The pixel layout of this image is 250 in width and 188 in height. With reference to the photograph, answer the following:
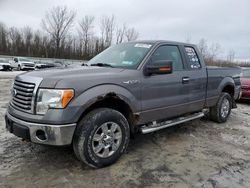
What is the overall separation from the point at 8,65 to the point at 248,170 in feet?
89.6

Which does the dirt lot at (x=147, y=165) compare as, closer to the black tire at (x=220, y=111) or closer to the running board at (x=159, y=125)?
the running board at (x=159, y=125)

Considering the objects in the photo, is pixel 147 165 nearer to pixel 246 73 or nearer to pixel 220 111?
pixel 220 111

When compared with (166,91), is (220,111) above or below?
below

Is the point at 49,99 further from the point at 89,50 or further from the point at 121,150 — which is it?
the point at 89,50

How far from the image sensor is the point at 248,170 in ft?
10.9

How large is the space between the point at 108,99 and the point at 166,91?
3.71 feet

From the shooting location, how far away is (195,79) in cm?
454

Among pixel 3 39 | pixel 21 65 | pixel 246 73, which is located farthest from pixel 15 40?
pixel 246 73

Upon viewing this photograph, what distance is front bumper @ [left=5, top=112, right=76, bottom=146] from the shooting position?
108 inches

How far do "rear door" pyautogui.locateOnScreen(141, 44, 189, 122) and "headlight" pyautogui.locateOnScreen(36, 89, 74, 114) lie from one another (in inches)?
49.7

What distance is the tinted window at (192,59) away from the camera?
181 inches

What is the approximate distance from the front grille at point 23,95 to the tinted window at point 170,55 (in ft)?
6.43

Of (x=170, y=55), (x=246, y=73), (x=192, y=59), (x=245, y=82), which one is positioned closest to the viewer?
(x=170, y=55)

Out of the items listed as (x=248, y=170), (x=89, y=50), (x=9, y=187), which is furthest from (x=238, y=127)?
(x=89, y=50)
